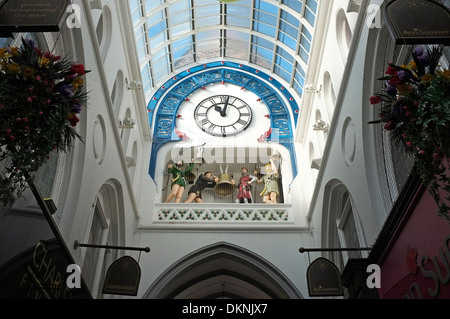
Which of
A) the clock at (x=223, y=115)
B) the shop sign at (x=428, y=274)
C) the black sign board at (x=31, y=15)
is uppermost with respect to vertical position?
the clock at (x=223, y=115)

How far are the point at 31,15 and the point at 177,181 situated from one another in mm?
10004

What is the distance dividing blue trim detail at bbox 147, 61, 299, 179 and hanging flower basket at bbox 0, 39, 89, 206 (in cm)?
963

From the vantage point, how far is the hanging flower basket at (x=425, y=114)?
11.1ft

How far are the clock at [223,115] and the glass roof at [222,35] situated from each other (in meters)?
1.85

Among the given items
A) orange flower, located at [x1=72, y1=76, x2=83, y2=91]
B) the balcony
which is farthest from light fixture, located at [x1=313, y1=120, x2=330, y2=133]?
orange flower, located at [x1=72, y1=76, x2=83, y2=91]

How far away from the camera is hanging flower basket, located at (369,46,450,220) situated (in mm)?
3381

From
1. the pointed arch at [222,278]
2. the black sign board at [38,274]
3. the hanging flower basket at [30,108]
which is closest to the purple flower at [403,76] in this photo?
the hanging flower basket at [30,108]

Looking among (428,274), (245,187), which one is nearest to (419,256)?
(428,274)

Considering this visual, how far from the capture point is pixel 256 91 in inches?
650

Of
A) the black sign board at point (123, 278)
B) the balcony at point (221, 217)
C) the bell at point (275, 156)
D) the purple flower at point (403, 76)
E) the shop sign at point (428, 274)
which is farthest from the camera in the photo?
the bell at point (275, 156)

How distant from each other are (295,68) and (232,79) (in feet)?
10.3

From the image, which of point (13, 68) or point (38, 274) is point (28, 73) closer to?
point (13, 68)

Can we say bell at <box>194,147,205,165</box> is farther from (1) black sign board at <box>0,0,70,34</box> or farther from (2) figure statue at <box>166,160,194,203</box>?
(1) black sign board at <box>0,0,70,34</box>

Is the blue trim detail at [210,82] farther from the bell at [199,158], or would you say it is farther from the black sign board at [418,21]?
the black sign board at [418,21]
